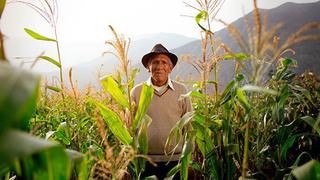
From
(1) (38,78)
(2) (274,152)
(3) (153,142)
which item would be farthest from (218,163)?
(1) (38,78)

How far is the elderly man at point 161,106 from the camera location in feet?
8.07

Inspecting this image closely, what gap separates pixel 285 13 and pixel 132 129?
7186cm

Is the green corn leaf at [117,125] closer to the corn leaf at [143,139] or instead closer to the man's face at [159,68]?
the corn leaf at [143,139]

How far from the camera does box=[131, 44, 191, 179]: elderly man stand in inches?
96.9

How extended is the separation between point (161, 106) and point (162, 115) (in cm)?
8

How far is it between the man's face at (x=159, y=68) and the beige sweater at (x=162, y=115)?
0.36ft

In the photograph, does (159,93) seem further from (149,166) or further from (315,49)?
(315,49)

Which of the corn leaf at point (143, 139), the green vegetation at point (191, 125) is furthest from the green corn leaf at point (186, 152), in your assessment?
the corn leaf at point (143, 139)

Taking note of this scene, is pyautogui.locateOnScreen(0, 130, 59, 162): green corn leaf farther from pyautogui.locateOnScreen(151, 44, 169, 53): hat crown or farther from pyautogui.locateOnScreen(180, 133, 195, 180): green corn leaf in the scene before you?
pyautogui.locateOnScreen(151, 44, 169, 53): hat crown

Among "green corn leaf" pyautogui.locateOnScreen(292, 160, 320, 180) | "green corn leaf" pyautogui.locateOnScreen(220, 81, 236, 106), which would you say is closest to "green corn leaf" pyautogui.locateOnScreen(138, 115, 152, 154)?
"green corn leaf" pyautogui.locateOnScreen(220, 81, 236, 106)

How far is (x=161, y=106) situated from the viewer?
8.43ft

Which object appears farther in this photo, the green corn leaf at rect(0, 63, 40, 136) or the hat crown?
the hat crown

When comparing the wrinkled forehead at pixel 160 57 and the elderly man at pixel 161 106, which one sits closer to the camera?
the elderly man at pixel 161 106

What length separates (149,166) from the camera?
8.05 feet
